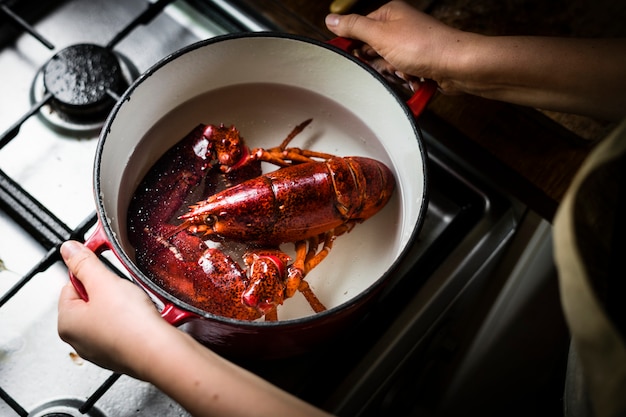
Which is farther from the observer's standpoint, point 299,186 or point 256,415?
point 299,186

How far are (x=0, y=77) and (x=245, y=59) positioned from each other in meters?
0.34

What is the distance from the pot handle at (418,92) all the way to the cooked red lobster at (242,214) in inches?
5.0

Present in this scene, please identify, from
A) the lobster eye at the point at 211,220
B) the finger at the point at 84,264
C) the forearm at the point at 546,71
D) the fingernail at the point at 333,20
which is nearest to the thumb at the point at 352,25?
the fingernail at the point at 333,20

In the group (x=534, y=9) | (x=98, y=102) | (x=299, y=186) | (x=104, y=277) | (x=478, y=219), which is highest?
(x=534, y=9)

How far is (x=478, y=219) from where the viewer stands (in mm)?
822

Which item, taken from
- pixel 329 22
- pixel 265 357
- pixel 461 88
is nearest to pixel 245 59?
pixel 329 22

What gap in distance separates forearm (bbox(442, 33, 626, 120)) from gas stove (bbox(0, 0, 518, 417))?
142 millimetres

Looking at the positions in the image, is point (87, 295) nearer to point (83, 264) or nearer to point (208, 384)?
point (83, 264)

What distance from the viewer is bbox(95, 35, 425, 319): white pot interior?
0.73 m

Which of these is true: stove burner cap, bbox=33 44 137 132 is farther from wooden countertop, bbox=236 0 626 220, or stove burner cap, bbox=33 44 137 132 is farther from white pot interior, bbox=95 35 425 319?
wooden countertop, bbox=236 0 626 220

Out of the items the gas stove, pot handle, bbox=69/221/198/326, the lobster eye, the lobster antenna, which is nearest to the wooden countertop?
the gas stove

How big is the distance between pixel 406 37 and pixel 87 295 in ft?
1.54

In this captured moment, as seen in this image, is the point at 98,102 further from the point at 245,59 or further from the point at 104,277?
the point at 104,277

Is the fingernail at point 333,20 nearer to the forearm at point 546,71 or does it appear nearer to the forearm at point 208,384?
the forearm at point 546,71
